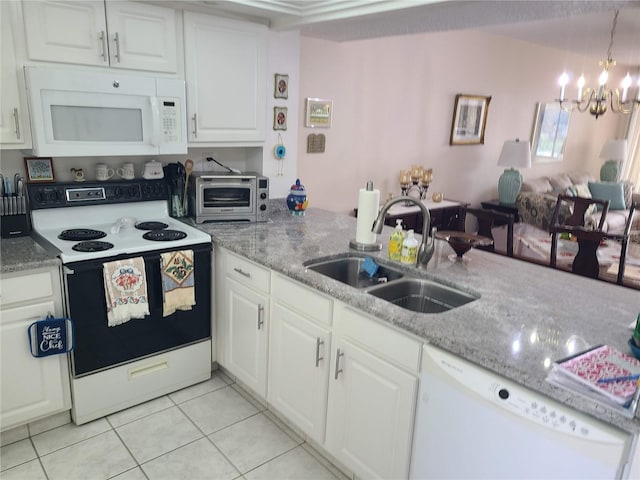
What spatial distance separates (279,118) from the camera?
10.4 feet

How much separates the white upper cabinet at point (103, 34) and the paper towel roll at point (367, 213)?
1264 millimetres

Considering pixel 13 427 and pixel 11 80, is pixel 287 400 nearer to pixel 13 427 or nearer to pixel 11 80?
pixel 13 427

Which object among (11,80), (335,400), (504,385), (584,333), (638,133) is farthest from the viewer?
(638,133)

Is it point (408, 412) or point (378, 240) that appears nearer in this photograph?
point (408, 412)

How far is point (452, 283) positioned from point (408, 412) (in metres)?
0.59

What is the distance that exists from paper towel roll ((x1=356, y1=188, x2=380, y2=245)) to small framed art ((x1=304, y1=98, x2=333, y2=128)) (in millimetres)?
1330

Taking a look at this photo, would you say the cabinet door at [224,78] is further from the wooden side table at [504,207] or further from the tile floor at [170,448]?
the wooden side table at [504,207]

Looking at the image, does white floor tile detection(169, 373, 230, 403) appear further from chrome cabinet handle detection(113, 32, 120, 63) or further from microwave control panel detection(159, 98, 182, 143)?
chrome cabinet handle detection(113, 32, 120, 63)

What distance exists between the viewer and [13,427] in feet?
7.26

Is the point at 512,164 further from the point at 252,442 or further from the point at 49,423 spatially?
the point at 49,423

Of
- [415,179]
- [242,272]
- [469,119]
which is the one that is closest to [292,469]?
[242,272]

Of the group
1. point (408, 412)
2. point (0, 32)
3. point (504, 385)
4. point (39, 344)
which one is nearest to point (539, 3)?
point (504, 385)

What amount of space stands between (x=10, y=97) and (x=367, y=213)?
1750mm

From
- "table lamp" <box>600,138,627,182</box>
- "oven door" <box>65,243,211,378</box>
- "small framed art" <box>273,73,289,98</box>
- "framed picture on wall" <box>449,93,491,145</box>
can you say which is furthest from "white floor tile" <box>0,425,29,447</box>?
"table lamp" <box>600,138,627,182</box>
